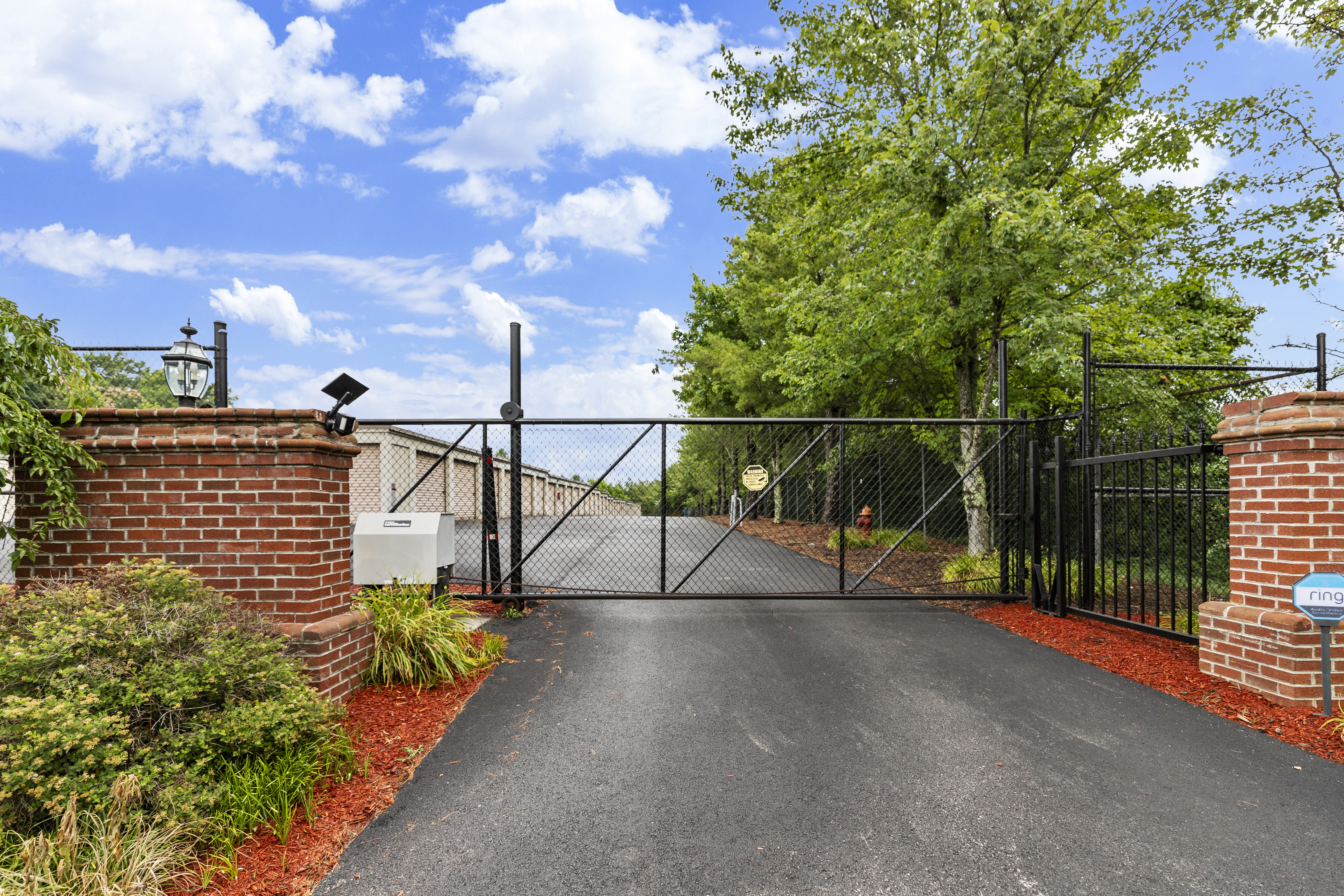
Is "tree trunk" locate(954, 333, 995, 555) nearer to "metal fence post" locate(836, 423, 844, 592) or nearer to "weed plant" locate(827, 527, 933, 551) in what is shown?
"weed plant" locate(827, 527, 933, 551)

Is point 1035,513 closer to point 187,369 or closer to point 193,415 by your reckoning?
point 193,415

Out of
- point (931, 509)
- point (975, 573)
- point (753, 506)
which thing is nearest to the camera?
point (753, 506)

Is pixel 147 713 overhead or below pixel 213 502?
below

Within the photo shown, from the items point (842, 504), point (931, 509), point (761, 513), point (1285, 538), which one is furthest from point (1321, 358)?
point (761, 513)

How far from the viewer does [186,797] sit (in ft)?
7.92

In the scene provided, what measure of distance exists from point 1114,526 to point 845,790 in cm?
406

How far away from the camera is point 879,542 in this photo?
11.5 m

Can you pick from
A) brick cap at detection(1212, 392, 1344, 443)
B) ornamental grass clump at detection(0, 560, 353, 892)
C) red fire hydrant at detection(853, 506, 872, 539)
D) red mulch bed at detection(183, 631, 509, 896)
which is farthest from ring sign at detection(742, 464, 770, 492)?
red fire hydrant at detection(853, 506, 872, 539)

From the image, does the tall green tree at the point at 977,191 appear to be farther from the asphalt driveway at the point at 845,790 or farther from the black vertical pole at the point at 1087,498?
the asphalt driveway at the point at 845,790

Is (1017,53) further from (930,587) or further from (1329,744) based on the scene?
(1329,744)

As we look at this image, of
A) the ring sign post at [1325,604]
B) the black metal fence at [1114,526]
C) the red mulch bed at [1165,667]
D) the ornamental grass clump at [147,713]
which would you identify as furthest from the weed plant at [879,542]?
the ornamental grass clump at [147,713]

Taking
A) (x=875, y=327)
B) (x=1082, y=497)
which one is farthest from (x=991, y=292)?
(x=1082, y=497)

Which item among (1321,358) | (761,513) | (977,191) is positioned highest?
(977,191)

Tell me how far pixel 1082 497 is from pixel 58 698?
7.37 m
